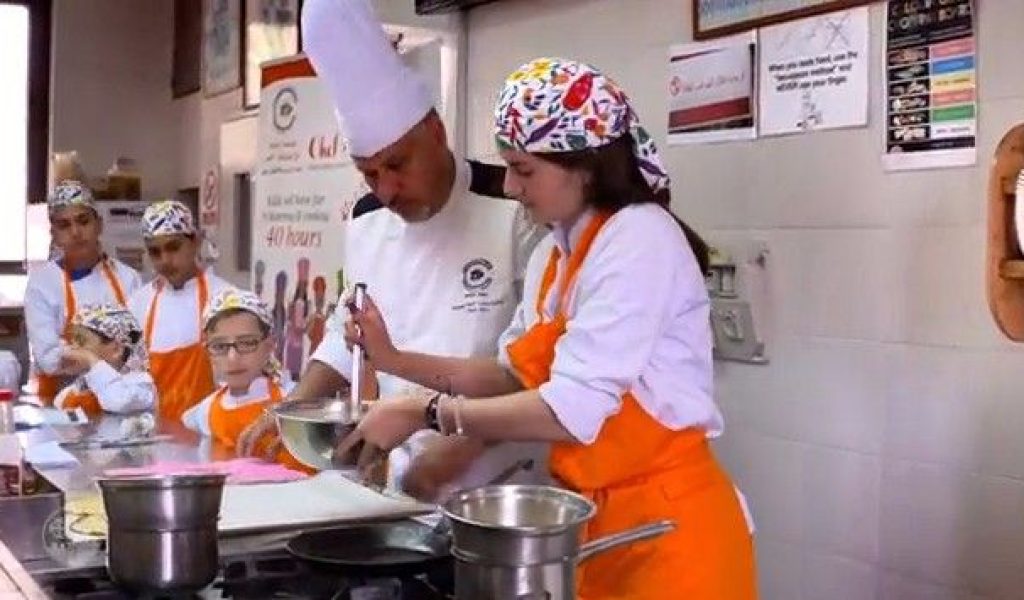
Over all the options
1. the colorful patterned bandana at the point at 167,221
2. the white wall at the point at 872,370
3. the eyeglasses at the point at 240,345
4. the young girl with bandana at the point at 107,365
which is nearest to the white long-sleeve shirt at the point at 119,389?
the young girl with bandana at the point at 107,365

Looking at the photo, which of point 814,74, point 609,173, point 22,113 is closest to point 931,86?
point 814,74

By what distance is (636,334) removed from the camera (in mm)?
1447

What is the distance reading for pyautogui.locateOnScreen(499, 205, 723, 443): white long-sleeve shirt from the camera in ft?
4.72

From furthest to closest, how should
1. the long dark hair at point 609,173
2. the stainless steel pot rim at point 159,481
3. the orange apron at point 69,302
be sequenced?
the orange apron at point 69,302, the long dark hair at point 609,173, the stainless steel pot rim at point 159,481

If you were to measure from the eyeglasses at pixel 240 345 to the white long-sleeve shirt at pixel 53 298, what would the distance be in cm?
131

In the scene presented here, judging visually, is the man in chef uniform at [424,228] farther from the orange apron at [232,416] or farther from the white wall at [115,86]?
the white wall at [115,86]

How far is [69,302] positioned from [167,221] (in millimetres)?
637

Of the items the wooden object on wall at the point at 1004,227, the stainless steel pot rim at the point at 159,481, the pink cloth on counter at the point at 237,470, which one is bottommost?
the pink cloth on counter at the point at 237,470

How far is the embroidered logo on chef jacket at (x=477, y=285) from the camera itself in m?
2.04

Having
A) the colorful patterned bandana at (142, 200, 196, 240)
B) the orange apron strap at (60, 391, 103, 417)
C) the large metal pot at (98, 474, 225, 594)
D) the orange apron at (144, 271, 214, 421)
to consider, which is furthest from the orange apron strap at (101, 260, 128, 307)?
the large metal pot at (98, 474, 225, 594)

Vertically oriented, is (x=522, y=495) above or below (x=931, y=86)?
below

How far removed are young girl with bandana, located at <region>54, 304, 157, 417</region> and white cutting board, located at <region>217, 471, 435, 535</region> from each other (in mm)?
1180

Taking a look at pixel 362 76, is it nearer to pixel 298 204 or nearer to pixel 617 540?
pixel 617 540

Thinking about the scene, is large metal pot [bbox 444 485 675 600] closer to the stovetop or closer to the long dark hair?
the stovetop
